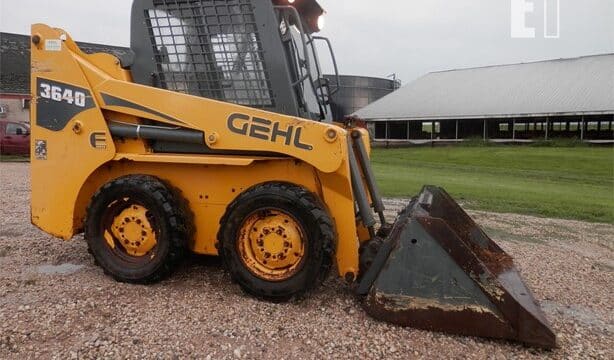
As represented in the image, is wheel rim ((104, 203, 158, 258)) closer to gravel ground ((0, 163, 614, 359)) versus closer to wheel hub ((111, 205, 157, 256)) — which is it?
wheel hub ((111, 205, 157, 256))

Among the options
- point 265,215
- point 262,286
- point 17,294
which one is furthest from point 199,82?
point 17,294

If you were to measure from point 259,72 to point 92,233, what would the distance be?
6.47 ft

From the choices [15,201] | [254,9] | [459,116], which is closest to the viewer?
[254,9]

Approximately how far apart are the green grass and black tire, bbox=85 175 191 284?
673cm

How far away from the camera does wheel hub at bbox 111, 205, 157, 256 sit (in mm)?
4254

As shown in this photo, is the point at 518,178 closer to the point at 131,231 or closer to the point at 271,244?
the point at 271,244

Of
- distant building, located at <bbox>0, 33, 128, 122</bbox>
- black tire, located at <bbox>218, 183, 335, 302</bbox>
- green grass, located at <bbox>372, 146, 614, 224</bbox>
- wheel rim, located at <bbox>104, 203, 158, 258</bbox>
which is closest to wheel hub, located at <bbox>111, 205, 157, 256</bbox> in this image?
wheel rim, located at <bbox>104, 203, 158, 258</bbox>

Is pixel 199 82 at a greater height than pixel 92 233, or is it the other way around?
pixel 199 82

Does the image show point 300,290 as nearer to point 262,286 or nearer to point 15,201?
point 262,286

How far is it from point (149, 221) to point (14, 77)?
32.8m

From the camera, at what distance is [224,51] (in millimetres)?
4320

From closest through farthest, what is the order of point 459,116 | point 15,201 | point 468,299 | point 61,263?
point 468,299, point 61,263, point 15,201, point 459,116

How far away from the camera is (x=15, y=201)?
8867 mm

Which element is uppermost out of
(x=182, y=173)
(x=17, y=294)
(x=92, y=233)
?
(x=182, y=173)
